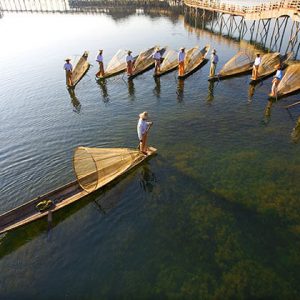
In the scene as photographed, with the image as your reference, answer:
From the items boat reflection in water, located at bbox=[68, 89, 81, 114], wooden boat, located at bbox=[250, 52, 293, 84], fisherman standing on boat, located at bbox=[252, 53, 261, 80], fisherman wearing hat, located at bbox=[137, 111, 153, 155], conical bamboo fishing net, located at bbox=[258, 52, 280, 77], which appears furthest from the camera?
conical bamboo fishing net, located at bbox=[258, 52, 280, 77]

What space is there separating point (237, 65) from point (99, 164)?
18.8 metres

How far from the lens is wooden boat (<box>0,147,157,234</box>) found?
10457 mm

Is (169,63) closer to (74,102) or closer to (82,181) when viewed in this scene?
(74,102)

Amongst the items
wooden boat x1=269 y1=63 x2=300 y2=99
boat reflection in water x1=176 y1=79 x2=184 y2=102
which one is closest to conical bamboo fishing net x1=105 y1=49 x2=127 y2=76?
boat reflection in water x1=176 y1=79 x2=184 y2=102

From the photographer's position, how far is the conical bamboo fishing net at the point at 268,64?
2465 centimetres

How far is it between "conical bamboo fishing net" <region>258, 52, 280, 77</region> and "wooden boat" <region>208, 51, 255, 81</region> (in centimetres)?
150

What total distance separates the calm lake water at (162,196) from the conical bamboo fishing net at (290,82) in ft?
3.05

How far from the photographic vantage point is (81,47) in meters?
40.6

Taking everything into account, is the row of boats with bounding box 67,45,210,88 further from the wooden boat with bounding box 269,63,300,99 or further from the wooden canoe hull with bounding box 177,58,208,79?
the wooden boat with bounding box 269,63,300,99

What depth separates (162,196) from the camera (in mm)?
12445

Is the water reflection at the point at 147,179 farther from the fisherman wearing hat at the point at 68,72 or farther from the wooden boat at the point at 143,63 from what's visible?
the wooden boat at the point at 143,63

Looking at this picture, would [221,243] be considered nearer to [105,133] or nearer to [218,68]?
[105,133]

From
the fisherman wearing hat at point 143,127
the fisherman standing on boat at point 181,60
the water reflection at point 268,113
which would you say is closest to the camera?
the fisherman wearing hat at point 143,127

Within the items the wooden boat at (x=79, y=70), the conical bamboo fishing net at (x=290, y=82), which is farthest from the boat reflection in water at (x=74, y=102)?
the conical bamboo fishing net at (x=290, y=82)
